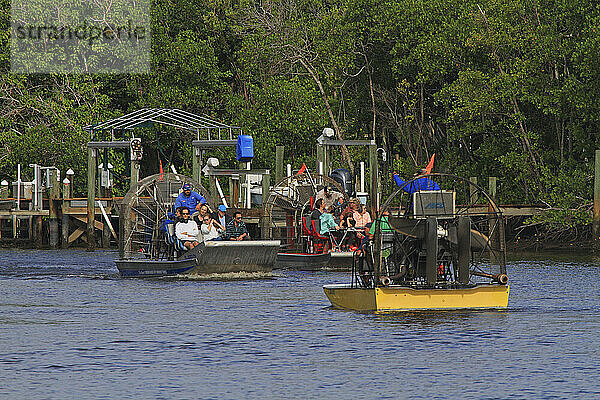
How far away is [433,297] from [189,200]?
31.7 ft

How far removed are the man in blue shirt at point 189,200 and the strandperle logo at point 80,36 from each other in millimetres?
24157

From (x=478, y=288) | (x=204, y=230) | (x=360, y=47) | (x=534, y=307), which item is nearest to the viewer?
(x=478, y=288)

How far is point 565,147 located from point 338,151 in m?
9.80

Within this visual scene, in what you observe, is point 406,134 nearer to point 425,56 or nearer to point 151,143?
point 425,56

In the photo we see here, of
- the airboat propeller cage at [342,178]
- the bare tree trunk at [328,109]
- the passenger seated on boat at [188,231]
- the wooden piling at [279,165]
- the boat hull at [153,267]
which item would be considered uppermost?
the bare tree trunk at [328,109]

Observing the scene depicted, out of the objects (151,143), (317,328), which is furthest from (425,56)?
(317,328)

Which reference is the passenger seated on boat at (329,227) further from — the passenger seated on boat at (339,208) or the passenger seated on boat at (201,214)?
the passenger seated on boat at (201,214)

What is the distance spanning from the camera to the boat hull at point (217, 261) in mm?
26375

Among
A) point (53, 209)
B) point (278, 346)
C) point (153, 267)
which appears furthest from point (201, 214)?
point (53, 209)

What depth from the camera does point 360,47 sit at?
159ft

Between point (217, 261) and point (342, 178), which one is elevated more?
point (342, 178)

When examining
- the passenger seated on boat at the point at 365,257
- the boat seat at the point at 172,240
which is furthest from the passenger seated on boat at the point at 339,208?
the passenger seated on boat at the point at 365,257

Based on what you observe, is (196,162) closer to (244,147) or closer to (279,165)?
(279,165)

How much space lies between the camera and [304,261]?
30094 mm
